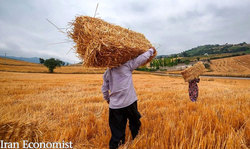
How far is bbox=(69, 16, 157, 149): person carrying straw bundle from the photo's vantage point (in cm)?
199

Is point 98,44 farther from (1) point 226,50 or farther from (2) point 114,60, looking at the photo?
(1) point 226,50

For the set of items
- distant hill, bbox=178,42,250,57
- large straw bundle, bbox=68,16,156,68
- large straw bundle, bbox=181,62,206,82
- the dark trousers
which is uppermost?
distant hill, bbox=178,42,250,57

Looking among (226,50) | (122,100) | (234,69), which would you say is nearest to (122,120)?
(122,100)

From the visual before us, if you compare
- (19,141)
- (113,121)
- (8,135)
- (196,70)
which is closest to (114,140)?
(113,121)

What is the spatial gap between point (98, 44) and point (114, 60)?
39 centimetres

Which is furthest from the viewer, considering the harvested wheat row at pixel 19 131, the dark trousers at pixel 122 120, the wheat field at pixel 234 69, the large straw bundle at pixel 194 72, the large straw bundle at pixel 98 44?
the wheat field at pixel 234 69

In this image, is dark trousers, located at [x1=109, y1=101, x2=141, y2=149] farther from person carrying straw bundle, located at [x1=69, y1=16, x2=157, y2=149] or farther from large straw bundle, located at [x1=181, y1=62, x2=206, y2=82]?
large straw bundle, located at [x1=181, y1=62, x2=206, y2=82]

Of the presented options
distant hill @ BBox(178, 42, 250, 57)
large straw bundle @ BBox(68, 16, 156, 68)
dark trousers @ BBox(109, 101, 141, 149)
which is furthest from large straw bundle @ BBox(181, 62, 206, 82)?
distant hill @ BBox(178, 42, 250, 57)

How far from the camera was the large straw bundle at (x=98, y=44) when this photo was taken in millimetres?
1966

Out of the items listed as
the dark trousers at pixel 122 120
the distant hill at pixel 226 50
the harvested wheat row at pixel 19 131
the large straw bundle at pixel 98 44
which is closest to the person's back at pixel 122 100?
the dark trousers at pixel 122 120

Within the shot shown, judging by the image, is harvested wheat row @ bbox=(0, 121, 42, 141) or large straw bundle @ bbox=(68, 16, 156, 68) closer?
harvested wheat row @ bbox=(0, 121, 42, 141)

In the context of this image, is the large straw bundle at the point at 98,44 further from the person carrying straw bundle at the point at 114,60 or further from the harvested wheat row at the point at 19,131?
the harvested wheat row at the point at 19,131

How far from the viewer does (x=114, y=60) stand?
83.4 inches

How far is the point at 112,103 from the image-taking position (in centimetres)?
222
